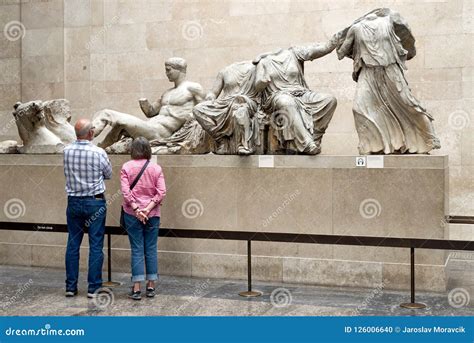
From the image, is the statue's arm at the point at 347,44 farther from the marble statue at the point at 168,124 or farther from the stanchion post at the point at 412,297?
the stanchion post at the point at 412,297

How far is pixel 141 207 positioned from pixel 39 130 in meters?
3.07

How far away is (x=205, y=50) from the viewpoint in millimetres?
11766

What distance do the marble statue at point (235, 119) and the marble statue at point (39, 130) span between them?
226 cm

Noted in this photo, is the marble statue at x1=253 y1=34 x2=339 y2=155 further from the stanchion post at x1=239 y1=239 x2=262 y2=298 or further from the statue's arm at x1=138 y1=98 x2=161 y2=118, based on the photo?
the statue's arm at x1=138 y1=98 x2=161 y2=118

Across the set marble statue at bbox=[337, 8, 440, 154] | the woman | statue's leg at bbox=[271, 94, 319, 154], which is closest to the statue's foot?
statue's leg at bbox=[271, 94, 319, 154]

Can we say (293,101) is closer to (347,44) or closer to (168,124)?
(347,44)

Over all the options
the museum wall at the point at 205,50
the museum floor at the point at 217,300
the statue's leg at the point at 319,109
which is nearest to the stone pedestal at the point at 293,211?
the museum floor at the point at 217,300

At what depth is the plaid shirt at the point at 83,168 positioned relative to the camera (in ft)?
20.5

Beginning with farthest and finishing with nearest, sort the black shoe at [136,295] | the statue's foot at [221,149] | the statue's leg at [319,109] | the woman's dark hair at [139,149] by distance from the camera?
the statue's foot at [221,149], the statue's leg at [319,109], the woman's dark hair at [139,149], the black shoe at [136,295]

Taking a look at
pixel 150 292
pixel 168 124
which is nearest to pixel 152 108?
pixel 168 124

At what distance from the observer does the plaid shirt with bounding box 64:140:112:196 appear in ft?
20.5

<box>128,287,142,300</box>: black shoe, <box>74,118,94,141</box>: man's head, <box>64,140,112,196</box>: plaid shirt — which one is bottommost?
<box>128,287,142,300</box>: black shoe

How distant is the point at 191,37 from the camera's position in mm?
11867

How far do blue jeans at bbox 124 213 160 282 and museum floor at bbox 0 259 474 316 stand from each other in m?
0.30
